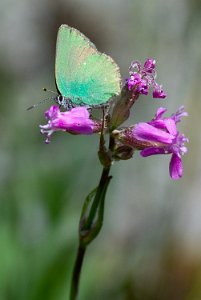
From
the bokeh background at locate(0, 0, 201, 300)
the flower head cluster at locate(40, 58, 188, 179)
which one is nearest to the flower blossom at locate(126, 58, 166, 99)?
the flower head cluster at locate(40, 58, 188, 179)

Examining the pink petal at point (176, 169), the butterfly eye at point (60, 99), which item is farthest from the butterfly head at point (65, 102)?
the pink petal at point (176, 169)

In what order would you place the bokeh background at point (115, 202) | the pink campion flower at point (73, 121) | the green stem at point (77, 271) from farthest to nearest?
the bokeh background at point (115, 202) → the green stem at point (77, 271) → the pink campion flower at point (73, 121)

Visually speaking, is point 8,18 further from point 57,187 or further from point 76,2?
point 57,187

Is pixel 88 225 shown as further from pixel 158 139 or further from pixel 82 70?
pixel 82 70

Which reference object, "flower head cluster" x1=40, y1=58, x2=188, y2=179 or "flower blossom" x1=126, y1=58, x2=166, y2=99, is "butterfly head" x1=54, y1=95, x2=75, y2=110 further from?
"flower blossom" x1=126, y1=58, x2=166, y2=99

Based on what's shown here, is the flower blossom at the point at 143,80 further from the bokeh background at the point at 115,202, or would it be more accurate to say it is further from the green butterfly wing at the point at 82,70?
the bokeh background at the point at 115,202

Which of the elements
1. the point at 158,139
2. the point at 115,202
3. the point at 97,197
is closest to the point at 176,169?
the point at 158,139
